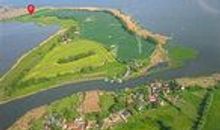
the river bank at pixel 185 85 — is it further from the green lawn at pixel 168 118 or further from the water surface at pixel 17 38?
the water surface at pixel 17 38

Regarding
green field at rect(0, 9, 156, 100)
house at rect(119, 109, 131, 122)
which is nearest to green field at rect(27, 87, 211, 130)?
house at rect(119, 109, 131, 122)

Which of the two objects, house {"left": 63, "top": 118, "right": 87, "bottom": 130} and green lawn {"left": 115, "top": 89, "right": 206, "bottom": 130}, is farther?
house {"left": 63, "top": 118, "right": 87, "bottom": 130}

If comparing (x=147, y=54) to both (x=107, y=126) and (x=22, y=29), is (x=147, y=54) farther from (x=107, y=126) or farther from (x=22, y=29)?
(x=22, y=29)

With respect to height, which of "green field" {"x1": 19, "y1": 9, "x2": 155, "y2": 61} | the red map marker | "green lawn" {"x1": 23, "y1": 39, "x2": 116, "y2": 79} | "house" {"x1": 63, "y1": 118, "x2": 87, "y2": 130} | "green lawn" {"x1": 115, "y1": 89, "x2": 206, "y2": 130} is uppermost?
the red map marker

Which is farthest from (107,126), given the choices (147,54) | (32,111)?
(147,54)

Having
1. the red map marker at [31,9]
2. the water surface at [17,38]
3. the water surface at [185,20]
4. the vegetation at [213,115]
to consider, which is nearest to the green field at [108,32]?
the red map marker at [31,9]

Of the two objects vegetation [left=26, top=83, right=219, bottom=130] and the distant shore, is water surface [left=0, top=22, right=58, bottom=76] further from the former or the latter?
vegetation [left=26, top=83, right=219, bottom=130]

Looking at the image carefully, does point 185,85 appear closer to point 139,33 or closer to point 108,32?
point 139,33

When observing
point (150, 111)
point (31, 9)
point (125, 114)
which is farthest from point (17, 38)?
point (150, 111)
